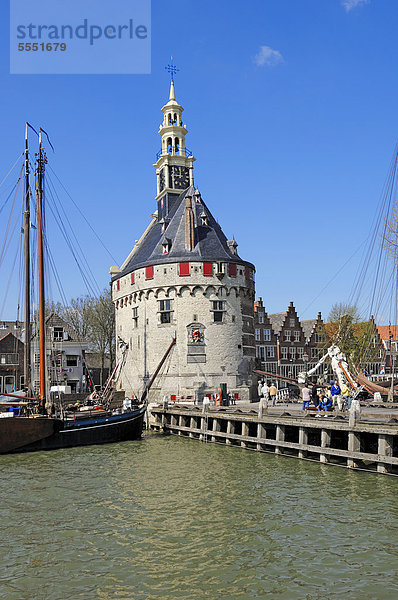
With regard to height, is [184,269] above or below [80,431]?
above

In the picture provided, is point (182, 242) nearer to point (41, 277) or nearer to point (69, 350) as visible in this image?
point (41, 277)

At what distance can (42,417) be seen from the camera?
102 ft

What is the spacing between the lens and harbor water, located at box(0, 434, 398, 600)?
11375 millimetres

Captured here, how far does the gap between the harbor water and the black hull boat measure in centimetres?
579

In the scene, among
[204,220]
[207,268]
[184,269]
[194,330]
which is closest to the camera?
[194,330]

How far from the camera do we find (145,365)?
156 ft

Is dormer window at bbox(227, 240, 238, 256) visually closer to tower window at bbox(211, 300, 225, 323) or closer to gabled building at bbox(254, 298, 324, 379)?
tower window at bbox(211, 300, 225, 323)

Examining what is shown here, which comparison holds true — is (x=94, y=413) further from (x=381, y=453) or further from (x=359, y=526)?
(x=359, y=526)

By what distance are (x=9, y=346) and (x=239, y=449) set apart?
38458 millimetres

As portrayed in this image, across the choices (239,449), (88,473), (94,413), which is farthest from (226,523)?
(94,413)

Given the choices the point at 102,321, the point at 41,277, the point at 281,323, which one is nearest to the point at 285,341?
the point at 281,323

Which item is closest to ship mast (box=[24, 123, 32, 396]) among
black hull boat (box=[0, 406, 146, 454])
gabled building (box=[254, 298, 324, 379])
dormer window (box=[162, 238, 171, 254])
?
black hull boat (box=[0, 406, 146, 454])

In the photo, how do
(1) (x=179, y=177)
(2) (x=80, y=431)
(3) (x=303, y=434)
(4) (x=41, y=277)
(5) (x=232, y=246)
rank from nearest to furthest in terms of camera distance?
(3) (x=303, y=434), (2) (x=80, y=431), (4) (x=41, y=277), (5) (x=232, y=246), (1) (x=179, y=177)

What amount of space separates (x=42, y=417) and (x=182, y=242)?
73.9ft
